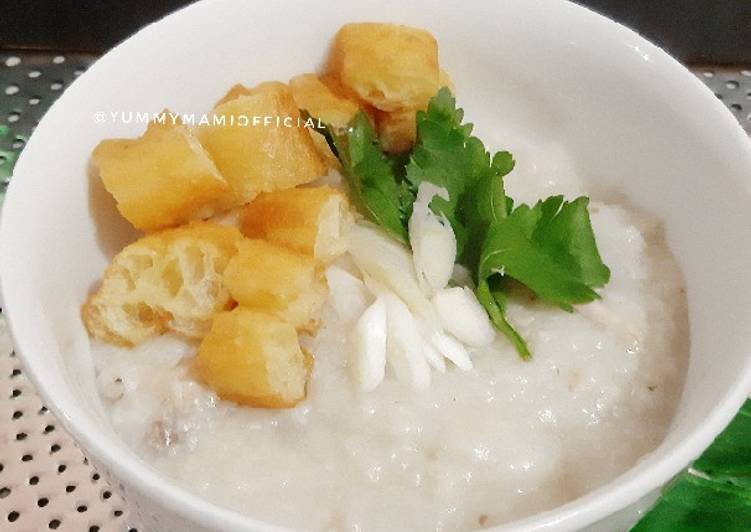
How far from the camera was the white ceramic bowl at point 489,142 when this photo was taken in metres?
0.57

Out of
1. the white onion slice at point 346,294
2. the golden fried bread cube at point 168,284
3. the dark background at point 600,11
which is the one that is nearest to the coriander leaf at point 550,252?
the white onion slice at point 346,294

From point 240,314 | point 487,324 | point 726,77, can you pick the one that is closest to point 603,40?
point 487,324

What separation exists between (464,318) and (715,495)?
0.35 meters

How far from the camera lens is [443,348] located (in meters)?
0.72

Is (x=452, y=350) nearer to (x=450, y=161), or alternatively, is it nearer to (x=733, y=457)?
(x=450, y=161)

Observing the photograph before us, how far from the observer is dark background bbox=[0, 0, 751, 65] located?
1338 millimetres

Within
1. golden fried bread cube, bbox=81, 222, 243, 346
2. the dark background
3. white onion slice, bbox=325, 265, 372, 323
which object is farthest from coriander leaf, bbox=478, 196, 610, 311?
the dark background

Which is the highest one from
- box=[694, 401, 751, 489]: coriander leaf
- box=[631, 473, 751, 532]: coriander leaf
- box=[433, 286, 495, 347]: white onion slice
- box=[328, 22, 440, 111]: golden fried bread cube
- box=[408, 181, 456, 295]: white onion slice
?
box=[328, 22, 440, 111]: golden fried bread cube

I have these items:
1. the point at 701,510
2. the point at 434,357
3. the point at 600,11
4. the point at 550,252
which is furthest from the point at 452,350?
the point at 600,11

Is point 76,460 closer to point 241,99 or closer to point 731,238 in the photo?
point 241,99

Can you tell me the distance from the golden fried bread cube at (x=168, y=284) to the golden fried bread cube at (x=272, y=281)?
0.08ft

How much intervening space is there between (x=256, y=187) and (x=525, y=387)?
0.28 meters

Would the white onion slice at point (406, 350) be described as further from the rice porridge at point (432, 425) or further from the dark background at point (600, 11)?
the dark background at point (600, 11)

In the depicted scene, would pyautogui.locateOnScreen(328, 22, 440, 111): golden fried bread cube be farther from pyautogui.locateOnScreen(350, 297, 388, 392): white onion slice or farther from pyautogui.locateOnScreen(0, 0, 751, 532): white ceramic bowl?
pyautogui.locateOnScreen(350, 297, 388, 392): white onion slice
